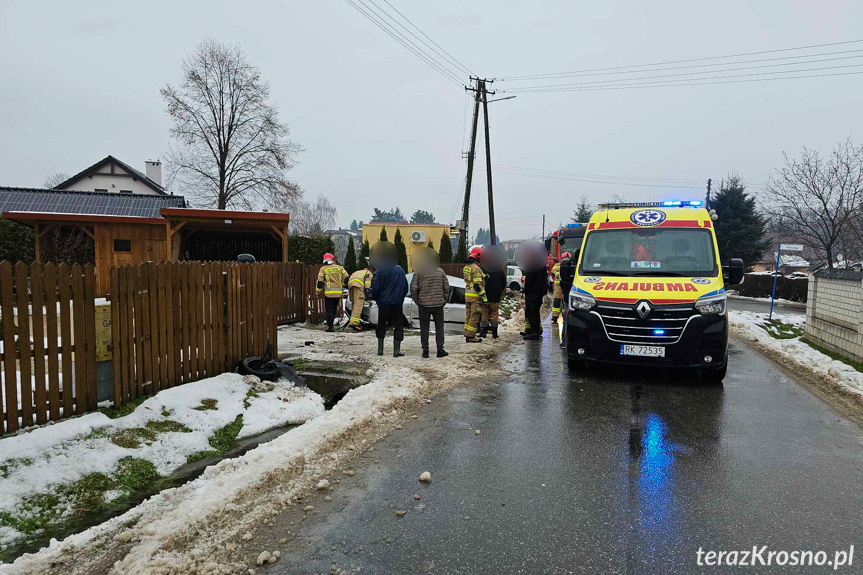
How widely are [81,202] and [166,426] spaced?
27.5m

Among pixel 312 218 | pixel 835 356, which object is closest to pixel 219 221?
pixel 835 356

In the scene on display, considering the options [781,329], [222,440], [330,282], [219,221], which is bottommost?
[781,329]

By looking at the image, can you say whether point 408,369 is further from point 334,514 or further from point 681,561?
point 681,561

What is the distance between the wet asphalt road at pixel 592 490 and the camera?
294cm

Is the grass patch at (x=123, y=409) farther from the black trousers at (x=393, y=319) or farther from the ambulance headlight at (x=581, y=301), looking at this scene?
the ambulance headlight at (x=581, y=301)

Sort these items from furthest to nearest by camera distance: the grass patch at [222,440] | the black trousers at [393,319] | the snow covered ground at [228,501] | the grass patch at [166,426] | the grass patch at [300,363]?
the black trousers at [393,319], the grass patch at [300,363], the grass patch at [166,426], the grass patch at [222,440], the snow covered ground at [228,501]

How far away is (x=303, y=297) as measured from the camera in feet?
43.5

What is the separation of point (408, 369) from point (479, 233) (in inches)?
6997

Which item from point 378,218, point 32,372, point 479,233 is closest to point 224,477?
point 32,372

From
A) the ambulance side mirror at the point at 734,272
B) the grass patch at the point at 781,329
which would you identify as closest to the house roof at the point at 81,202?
the ambulance side mirror at the point at 734,272

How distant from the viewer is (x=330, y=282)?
12078 mm

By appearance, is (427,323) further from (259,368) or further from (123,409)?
(123,409)

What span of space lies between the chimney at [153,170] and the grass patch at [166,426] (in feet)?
152
